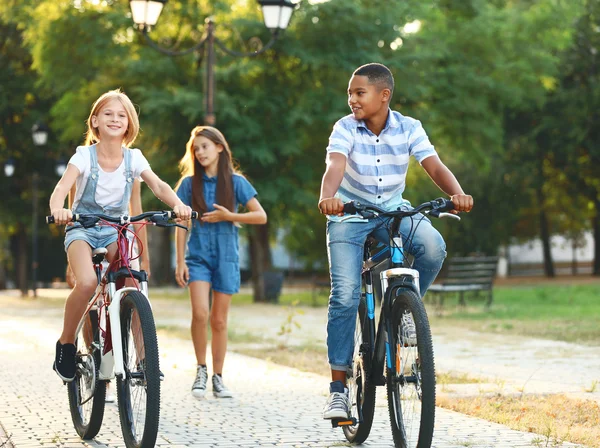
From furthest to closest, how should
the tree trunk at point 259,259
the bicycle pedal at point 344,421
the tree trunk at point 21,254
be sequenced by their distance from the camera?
the tree trunk at point 21,254
the tree trunk at point 259,259
the bicycle pedal at point 344,421

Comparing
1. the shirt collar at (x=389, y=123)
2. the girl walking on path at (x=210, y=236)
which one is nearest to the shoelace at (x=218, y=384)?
the girl walking on path at (x=210, y=236)

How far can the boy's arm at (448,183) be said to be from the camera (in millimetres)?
5301

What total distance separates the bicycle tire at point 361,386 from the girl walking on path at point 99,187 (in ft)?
3.87

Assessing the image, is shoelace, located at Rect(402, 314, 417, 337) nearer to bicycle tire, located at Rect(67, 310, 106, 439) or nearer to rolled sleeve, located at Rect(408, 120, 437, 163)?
rolled sleeve, located at Rect(408, 120, 437, 163)

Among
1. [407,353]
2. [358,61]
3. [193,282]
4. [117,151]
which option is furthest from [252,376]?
[358,61]

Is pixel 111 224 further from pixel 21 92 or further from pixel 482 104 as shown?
pixel 21 92

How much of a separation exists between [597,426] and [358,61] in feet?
58.6

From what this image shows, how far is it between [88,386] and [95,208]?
3.19ft

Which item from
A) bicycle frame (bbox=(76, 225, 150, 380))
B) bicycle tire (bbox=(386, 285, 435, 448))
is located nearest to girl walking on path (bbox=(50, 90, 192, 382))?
bicycle frame (bbox=(76, 225, 150, 380))

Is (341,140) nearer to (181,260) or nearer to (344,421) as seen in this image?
(344,421)

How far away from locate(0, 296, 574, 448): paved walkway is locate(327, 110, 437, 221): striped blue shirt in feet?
4.31

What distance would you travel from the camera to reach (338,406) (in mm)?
5613

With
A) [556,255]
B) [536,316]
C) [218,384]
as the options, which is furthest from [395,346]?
[556,255]

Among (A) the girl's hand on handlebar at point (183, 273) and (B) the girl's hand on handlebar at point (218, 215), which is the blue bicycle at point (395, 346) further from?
(A) the girl's hand on handlebar at point (183, 273)
